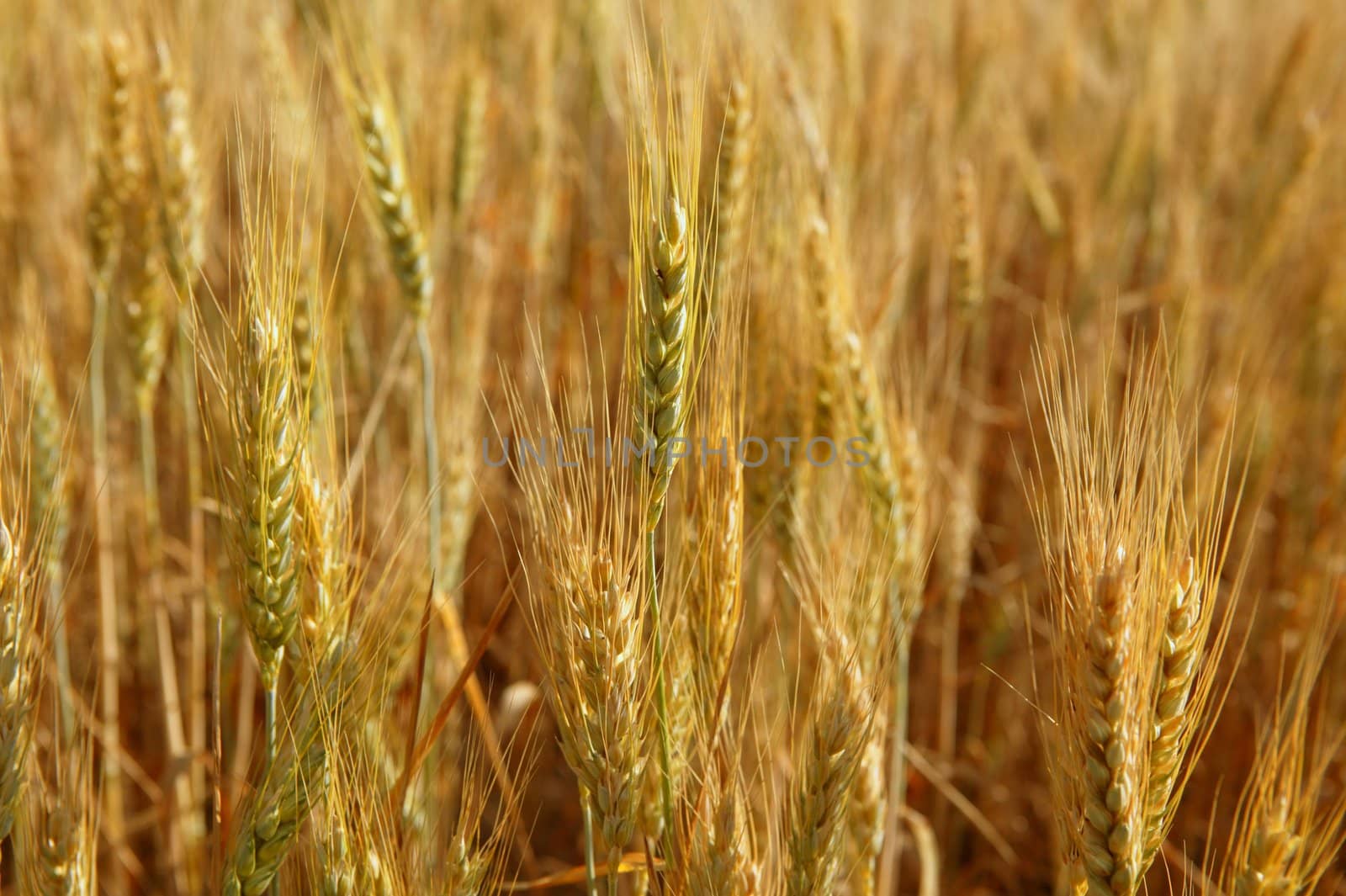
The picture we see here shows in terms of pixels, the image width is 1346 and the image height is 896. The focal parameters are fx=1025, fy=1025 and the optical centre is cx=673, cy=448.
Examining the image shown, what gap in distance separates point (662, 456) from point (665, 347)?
0.34ft

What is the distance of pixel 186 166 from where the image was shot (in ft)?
5.56

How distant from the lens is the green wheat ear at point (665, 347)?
967 millimetres

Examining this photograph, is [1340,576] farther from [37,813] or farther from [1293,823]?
[37,813]

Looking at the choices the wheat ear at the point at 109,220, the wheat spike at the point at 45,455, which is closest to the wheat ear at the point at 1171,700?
the wheat spike at the point at 45,455

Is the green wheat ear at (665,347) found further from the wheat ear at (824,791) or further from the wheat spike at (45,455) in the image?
the wheat spike at (45,455)

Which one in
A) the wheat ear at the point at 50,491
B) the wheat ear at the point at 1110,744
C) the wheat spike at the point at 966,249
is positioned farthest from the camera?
the wheat spike at the point at 966,249

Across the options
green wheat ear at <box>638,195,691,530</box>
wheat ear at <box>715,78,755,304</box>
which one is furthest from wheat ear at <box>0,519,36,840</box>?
wheat ear at <box>715,78,755,304</box>

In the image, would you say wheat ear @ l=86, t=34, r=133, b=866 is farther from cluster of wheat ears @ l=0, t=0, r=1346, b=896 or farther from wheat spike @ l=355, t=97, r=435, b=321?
wheat spike @ l=355, t=97, r=435, b=321

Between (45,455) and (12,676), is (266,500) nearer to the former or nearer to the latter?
(12,676)

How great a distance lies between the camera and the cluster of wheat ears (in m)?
1.01

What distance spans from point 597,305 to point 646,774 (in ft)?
5.37

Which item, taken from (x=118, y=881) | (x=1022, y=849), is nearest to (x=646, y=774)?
(x=118, y=881)

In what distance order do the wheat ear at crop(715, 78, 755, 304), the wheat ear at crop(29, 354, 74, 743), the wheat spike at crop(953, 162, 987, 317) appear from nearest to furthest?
1. the wheat ear at crop(29, 354, 74, 743)
2. the wheat ear at crop(715, 78, 755, 304)
3. the wheat spike at crop(953, 162, 987, 317)

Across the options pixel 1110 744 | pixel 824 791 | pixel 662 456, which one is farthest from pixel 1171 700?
pixel 662 456
